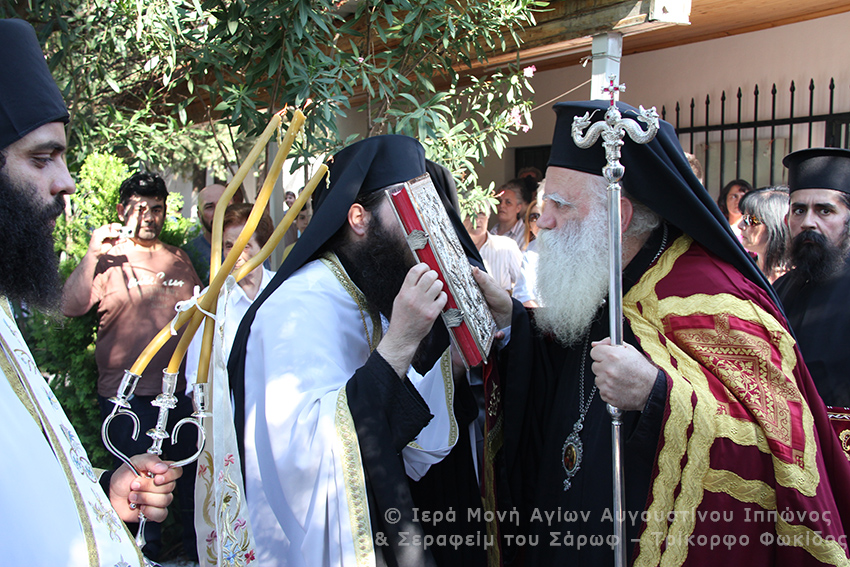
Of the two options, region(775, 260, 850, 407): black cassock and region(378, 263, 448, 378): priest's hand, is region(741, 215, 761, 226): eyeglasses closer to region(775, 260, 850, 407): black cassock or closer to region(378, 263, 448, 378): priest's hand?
region(775, 260, 850, 407): black cassock

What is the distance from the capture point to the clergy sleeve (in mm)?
2000

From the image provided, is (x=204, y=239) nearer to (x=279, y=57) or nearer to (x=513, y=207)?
(x=279, y=57)

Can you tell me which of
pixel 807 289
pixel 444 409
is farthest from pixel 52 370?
pixel 807 289

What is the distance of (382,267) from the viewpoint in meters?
2.40

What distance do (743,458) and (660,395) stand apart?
0.29m

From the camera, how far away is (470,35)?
4824 millimetres

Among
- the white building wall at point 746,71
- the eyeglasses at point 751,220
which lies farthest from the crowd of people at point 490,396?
the white building wall at point 746,71

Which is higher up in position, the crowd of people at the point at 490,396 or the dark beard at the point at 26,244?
the dark beard at the point at 26,244

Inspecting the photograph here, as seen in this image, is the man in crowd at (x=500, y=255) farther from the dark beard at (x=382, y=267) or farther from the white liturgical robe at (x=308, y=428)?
the white liturgical robe at (x=308, y=428)

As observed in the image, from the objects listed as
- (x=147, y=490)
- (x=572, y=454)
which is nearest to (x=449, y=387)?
(x=572, y=454)

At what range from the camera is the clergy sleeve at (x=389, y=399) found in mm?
2000

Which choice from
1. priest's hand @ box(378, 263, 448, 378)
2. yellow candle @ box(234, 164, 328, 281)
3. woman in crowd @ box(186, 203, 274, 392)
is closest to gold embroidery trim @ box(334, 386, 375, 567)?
priest's hand @ box(378, 263, 448, 378)

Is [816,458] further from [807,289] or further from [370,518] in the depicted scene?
[807,289]

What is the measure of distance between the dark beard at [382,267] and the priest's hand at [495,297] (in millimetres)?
318
